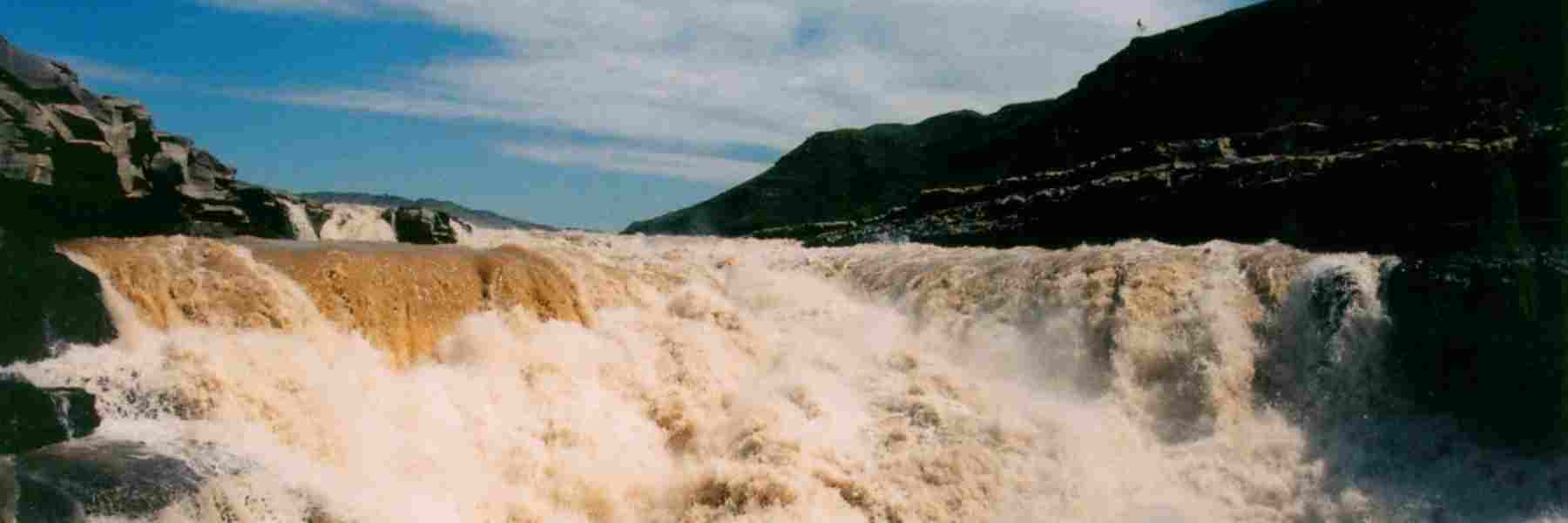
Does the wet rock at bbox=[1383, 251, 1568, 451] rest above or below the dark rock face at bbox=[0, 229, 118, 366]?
below

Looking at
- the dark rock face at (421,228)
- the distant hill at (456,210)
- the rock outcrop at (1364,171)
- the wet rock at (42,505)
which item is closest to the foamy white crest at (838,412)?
the wet rock at (42,505)

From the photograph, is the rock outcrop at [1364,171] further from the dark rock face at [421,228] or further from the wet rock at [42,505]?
the dark rock face at [421,228]

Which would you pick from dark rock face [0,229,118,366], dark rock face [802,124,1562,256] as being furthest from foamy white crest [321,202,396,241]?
dark rock face [802,124,1562,256]

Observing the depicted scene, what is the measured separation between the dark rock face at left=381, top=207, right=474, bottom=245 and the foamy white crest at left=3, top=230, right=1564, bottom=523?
3.83 meters

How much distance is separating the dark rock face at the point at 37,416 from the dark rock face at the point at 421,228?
10.3 meters

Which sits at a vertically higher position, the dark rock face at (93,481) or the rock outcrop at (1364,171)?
the rock outcrop at (1364,171)

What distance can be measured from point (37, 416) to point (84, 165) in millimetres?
3228

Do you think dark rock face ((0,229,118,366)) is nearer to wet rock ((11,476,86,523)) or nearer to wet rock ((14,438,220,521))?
wet rock ((14,438,220,521))

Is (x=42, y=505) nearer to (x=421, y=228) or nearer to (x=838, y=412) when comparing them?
(x=838, y=412)

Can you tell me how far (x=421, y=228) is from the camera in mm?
18984

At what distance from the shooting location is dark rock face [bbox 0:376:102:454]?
8.18m

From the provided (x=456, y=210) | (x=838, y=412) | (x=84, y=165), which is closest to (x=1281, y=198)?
(x=838, y=412)

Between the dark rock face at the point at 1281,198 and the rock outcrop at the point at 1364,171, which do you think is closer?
the rock outcrop at the point at 1364,171

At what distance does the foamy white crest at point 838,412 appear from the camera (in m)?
9.79
